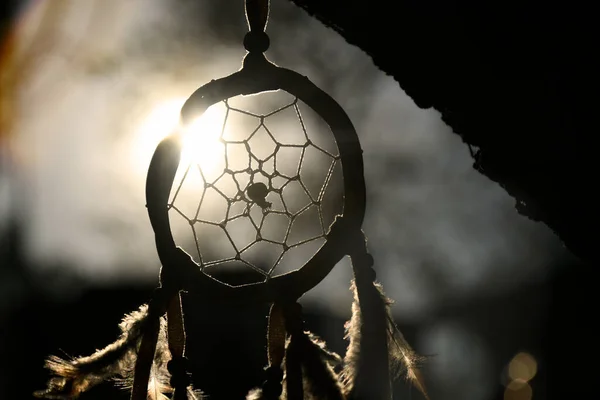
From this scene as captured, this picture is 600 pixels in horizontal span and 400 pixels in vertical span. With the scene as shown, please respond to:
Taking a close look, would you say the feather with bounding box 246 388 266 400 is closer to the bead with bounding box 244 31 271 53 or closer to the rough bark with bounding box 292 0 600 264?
the rough bark with bounding box 292 0 600 264

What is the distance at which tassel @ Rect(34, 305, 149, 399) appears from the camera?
1697 millimetres

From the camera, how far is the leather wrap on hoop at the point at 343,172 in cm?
172

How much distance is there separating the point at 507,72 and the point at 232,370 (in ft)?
25.4

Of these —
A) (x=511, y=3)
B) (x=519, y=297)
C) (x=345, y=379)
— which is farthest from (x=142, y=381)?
(x=519, y=297)

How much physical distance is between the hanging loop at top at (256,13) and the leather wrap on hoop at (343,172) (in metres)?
0.10

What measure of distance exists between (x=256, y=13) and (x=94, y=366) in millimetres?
1151

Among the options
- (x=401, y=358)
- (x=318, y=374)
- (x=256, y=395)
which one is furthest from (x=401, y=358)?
(x=256, y=395)

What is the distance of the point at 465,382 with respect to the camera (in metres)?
14.0

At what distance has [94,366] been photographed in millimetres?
1721

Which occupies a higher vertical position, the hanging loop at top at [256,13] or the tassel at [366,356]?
the hanging loop at top at [256,13]

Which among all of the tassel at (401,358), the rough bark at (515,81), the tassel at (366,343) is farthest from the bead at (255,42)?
the tassel at (401,358)

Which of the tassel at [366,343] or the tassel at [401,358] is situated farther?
the tassel at [401,358]

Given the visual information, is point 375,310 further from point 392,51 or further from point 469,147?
point 392,51

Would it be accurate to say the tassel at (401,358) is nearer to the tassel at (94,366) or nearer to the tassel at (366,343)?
the tassel at (366,343)
